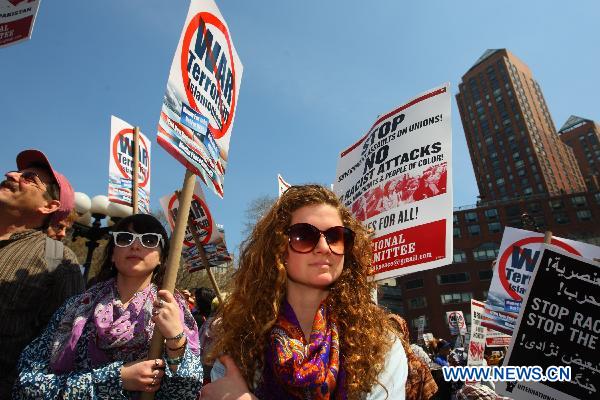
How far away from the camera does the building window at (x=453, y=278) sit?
2493 inches

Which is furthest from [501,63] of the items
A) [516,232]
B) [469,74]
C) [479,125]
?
[516,232]

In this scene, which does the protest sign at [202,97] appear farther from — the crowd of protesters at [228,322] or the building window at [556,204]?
the building window at [556,204]

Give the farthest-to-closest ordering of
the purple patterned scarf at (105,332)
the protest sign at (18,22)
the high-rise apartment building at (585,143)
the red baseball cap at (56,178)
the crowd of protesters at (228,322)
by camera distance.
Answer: the high-rise apartment building at (585,143) < the protest sign at (18,22) < the red baseball cap at (56,178) < the purple patterned scarf at (105,332) < the crowd of protesters at (228,322)

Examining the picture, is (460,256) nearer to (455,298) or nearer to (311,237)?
(455,298)

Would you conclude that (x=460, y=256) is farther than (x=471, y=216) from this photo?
No

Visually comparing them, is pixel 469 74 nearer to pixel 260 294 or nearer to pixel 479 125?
pixel 479 125

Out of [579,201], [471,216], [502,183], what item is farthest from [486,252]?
[502,183]

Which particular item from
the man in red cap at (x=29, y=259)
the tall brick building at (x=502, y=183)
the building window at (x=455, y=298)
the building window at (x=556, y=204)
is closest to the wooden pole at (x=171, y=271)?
the man in red cap at (x=29, y=259)

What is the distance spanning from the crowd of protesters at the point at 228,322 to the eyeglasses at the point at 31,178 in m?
0.14

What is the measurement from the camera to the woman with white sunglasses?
1.83 meters

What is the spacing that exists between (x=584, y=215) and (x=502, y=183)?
36.0 m

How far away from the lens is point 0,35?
3.97m

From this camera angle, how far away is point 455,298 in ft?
206

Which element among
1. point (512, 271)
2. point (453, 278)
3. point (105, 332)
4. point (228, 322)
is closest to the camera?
point (228, 322)
